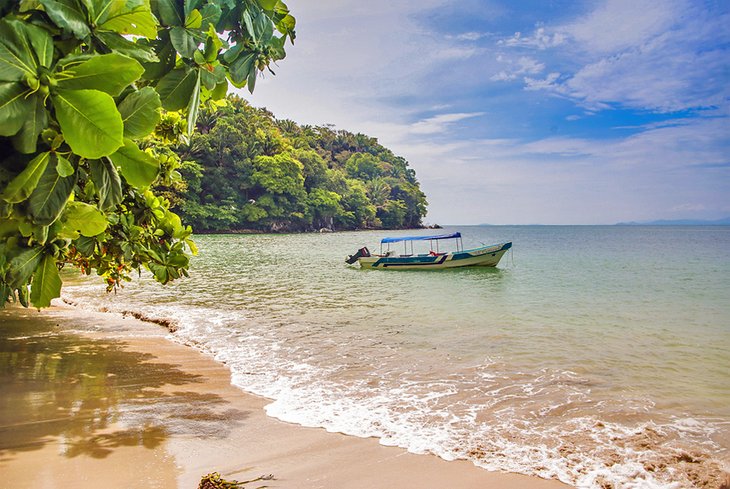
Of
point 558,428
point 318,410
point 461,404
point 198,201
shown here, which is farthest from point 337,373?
point 198,201

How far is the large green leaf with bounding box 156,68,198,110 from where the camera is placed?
1889mm

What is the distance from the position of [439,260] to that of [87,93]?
2153 centimetres

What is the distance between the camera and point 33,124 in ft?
4.13

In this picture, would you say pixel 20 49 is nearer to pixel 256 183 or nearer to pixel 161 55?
pixel 161 55

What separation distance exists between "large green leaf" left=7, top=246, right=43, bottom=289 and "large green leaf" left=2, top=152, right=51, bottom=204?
529mm

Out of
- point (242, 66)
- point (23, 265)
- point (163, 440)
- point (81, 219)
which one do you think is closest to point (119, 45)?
point (81, 219)

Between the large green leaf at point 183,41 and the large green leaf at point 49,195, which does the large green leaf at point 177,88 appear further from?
the large green leaf at point 49,195

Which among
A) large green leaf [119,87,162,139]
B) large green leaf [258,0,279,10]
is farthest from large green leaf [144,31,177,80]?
large green leaf [119,87,162,139]

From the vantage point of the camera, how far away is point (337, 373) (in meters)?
6.05

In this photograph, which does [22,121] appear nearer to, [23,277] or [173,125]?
[23,277]

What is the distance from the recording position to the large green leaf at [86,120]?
4.00 ft

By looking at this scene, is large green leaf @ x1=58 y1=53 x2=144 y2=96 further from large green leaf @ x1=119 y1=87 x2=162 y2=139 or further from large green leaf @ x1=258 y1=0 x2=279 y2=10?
large green leaf @ x1=258 y1=0 x2=279 y2=10

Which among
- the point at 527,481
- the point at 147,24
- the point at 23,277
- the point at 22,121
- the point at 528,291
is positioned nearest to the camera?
the point at 22,121

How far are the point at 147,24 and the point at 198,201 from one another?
186 ft
